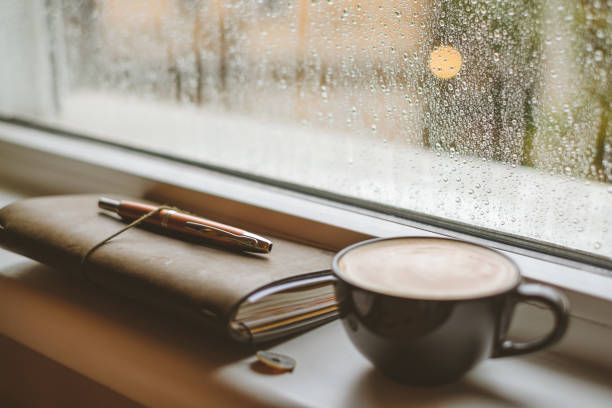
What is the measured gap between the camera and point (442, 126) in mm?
493

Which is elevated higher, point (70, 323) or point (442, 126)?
point (442, 126)

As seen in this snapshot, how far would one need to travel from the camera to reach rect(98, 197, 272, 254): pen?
0.47 m

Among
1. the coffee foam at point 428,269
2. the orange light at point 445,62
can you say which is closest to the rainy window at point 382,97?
the orange light at point 445,62

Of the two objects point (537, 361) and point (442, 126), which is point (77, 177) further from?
point (537, 361)

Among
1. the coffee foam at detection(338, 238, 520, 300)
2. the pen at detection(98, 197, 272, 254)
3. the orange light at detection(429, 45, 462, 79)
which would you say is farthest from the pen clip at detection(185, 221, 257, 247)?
the orange light at detection(429, 45, 462, 79)

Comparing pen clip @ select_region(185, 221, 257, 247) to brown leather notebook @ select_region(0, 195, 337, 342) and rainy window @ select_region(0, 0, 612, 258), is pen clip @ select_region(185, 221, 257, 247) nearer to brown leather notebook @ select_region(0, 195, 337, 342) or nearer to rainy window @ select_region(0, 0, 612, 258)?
brown leather notebook @ select_region(0, 195, 337, 342)

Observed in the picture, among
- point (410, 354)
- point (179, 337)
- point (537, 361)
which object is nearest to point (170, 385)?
point (179, 337)

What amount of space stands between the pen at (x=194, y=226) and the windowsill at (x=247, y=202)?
81 mm

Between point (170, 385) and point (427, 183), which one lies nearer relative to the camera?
point (170, 385)

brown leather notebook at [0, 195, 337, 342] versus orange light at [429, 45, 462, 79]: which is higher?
orange light at [429, 45, 462, 79]

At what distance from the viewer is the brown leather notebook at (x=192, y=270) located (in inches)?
15.4

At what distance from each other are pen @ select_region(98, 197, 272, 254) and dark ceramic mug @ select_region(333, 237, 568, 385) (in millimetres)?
130

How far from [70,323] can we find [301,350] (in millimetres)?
195

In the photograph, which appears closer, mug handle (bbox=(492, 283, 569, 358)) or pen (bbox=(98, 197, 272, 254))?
mug handle (bbox=(492, 283, 569, 358))
